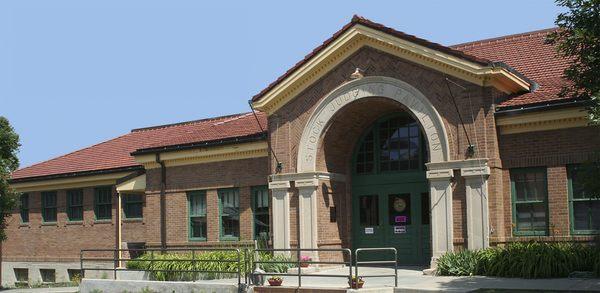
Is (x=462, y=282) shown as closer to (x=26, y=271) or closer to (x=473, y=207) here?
(x=473, y=207)

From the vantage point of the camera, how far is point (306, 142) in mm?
21875

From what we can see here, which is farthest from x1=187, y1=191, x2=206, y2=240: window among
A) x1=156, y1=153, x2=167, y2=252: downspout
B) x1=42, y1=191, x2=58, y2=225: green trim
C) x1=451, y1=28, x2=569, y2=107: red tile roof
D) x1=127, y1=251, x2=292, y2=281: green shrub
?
x1=451, y1=28, x2=569, y2=107: red tile roof

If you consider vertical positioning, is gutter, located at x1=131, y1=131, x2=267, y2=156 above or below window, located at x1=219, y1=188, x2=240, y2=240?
above

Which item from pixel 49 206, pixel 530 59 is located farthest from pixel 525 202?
pixel 49 206

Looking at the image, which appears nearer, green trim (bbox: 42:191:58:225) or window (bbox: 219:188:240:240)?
window (bbox: 219:188:240:240)

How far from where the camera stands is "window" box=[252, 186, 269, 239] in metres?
24.1

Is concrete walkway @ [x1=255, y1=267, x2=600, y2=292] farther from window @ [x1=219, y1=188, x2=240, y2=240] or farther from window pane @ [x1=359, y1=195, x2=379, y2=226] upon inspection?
window @ [x1=219, y1=188, x2=240, y2=240]

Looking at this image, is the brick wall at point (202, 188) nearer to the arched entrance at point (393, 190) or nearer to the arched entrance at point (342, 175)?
the arched entrance at point (342, 175)

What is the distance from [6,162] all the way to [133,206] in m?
4.60

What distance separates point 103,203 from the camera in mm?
29500

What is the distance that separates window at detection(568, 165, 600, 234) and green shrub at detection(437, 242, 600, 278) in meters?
0.60

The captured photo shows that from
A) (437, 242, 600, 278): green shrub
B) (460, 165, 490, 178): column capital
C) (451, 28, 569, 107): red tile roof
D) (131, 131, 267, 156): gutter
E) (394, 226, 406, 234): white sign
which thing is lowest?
(437, 242, 600, 278): green shrub

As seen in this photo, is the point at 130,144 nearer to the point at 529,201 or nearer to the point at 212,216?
the point at 212,216

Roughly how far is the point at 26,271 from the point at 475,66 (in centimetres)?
2154
